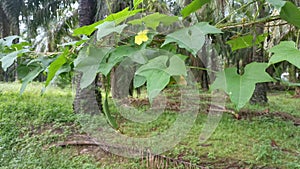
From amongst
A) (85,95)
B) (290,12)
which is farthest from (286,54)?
(85,95)

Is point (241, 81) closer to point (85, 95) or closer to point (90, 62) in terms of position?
point (90, 62)

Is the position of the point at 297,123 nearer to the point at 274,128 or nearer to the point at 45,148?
the point at 274,128

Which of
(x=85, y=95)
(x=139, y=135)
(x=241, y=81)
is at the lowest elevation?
(x=139, y=135)

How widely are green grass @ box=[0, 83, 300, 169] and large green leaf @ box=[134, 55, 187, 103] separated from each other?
2143 millimetres

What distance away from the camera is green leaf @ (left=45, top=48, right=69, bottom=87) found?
0.33 m

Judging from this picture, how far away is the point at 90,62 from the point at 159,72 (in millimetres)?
91

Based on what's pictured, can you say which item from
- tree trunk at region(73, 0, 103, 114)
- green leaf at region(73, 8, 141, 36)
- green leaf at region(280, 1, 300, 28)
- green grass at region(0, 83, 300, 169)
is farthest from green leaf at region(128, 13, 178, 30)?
tree trunk at region(73, 0, 103, 114)

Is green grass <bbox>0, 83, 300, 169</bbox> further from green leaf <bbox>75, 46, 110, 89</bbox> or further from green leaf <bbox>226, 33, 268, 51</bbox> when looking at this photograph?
green leaf <bbox>75, 46, 110, 89</bbox>

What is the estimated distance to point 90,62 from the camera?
0.31 m

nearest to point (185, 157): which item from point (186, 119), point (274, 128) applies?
point (274, 128)

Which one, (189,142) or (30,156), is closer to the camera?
(30,156)

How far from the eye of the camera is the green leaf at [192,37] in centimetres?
26

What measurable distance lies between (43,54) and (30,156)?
2.30 metres

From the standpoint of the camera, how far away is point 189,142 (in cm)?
278
